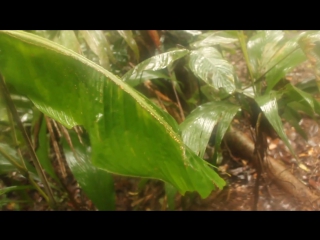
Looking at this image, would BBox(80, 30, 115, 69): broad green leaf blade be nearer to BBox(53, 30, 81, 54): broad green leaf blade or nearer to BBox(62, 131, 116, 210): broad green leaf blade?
BBox(53, 30, 81, 54): broad green leaf blade

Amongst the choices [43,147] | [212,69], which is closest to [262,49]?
[212,69]

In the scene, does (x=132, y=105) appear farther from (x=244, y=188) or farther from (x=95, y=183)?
(x=244, y=188)

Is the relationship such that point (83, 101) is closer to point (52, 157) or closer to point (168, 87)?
point (168, 87)

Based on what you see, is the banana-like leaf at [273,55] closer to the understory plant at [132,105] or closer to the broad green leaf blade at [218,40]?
the understory plant at [132,105]

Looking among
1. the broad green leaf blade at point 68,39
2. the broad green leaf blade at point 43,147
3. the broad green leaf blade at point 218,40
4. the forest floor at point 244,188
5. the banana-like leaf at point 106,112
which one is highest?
the broad green leaf blade at point 68,39

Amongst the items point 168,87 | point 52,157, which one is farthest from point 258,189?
point 52,157

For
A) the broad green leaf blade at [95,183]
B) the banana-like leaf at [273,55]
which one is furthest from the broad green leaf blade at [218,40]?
the broad green leaf blade at [95,183]
